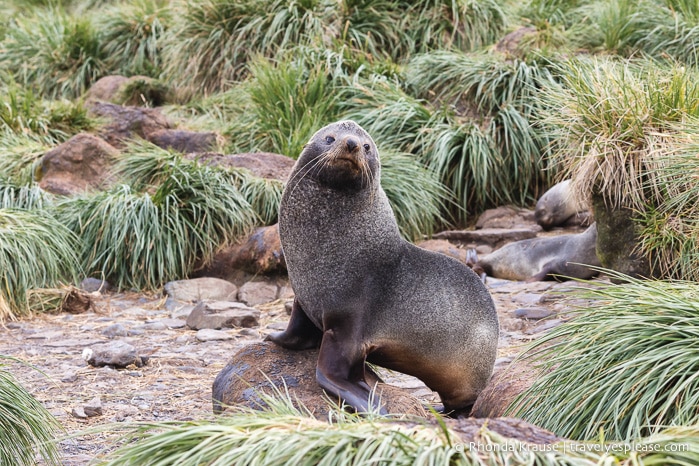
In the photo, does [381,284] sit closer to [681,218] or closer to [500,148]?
[681,218]

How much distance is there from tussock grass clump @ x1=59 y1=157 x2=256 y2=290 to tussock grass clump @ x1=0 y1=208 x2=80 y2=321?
0.79ft

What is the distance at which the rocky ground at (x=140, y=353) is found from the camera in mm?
4312

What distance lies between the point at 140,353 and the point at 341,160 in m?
2.41

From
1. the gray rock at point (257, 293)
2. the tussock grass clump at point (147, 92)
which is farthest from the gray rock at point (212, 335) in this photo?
the tussock grass clump at point (147, 92)

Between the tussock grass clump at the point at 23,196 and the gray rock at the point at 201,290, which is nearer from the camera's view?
the gray rock at the point at 201,290

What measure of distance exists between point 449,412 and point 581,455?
1.93 meters

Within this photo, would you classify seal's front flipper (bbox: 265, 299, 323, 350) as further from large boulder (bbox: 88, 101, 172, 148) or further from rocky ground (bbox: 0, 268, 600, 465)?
→ large boulder (bbox: 88, 101, 172, 148)

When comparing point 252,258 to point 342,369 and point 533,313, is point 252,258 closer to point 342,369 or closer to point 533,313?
point 533,313

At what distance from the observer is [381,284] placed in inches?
149

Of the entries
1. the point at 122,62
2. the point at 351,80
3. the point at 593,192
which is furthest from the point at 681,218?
the point at 122,62

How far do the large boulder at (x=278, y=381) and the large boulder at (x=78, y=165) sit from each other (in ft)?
15.7

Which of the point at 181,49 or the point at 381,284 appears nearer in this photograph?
the point at 381,284

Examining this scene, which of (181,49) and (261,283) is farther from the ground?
(181,49)

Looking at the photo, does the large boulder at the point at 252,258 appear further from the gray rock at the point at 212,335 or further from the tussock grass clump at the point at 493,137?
the tussock grass clump at the point at 493,137
